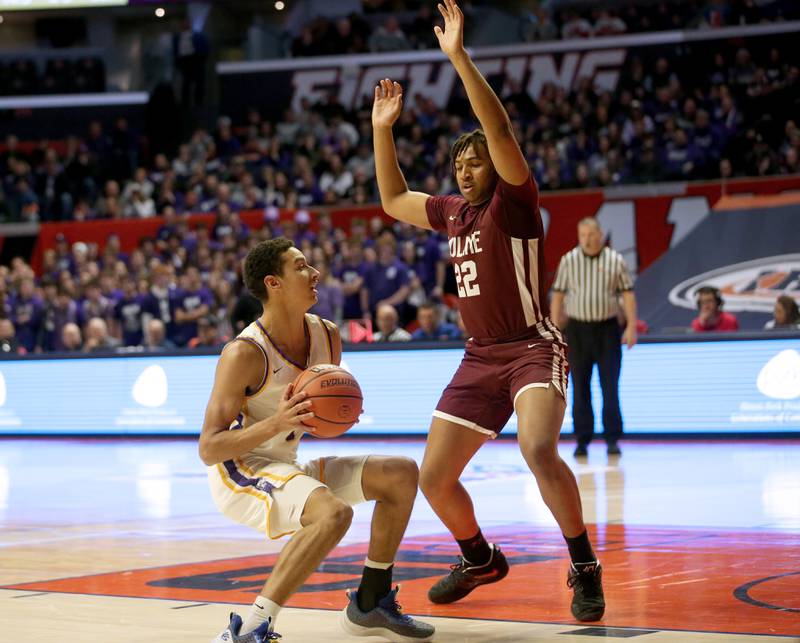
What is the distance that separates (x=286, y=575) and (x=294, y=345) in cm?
94

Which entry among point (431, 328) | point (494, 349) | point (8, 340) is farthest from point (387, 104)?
point (8, 340)

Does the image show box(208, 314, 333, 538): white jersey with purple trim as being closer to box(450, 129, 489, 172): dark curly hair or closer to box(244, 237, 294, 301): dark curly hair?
box(244, 237, 294, 301): dark curly hair

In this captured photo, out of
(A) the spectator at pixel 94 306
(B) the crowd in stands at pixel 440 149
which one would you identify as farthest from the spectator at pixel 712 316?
(A) the spectator at pixel 94 306

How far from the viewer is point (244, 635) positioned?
4441 mm

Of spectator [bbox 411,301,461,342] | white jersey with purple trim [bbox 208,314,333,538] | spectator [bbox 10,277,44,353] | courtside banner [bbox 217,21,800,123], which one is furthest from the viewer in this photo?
courtside banner [bbox 217,21,800,123]

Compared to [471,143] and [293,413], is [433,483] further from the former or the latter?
[471,143]

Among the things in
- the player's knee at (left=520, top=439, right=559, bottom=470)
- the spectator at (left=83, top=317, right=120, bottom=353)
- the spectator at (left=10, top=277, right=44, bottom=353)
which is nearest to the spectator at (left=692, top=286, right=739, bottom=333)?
the spectator at (left=83, top=317, right=120, bottom=353)

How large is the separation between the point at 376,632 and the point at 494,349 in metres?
1.32

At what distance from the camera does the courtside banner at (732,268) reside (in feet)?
53.4

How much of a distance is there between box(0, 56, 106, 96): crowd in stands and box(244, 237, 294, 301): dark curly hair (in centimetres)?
2430

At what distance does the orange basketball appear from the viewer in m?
4.66

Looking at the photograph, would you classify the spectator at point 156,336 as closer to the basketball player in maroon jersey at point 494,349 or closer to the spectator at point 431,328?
the spectator at point 431,328

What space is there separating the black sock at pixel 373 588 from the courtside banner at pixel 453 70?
61.4 feet

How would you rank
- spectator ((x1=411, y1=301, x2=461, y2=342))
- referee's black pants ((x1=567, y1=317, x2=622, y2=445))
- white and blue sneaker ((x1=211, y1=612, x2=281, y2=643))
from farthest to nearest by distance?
spectator ((x1=411, y1=301, x2=461, y2=342)), referee's black pants ((x1=567, y1=317, x2=622, y2=445)), white and blue sneaker ((x1=211, y1=612, x2=281, y2=643))
